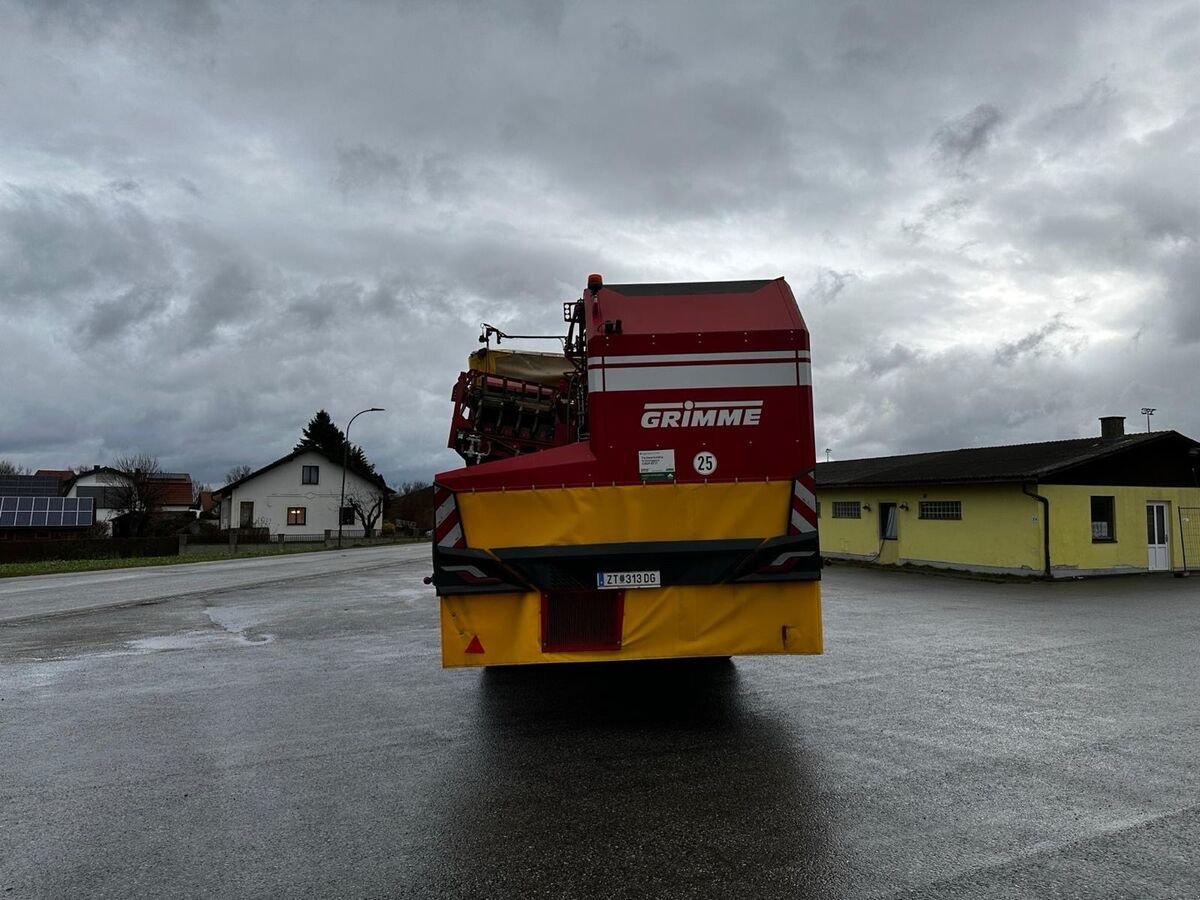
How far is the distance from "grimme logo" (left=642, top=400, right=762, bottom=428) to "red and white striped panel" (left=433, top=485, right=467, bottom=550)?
149 cm

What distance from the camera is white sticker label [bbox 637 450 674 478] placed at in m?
5.55

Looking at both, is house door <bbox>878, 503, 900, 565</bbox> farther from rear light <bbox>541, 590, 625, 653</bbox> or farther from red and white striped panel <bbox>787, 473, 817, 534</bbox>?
rear light <bbox>541, 590, 625, 653</bbox>

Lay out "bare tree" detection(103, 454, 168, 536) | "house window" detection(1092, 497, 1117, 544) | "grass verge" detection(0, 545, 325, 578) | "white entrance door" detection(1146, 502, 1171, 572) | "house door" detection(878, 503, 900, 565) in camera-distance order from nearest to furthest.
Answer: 1. "house window" detection(1092, 497, 1117, 544)
2. "white entrance door" detection(1146, 502, 1171, 572)
3. "house door" detection(878, 503, 900, 565)
4. "grass verge" detection(0, 545, 325, 578)
5. "bare tree" detection(103, 454, 168, 536)

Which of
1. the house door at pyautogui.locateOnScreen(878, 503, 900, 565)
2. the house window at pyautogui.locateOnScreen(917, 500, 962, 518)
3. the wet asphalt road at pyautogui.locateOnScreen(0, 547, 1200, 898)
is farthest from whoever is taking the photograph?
the house door at pyautogui.locateOnScreen(878, 503, 900, 565)

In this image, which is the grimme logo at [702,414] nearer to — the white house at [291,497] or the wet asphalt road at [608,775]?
the wet asphalt road at [608,775]

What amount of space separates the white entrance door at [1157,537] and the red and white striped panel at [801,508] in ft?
71.4

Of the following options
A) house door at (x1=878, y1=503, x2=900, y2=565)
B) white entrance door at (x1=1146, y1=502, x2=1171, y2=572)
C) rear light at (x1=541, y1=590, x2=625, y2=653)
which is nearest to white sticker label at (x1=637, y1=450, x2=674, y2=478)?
rear light at (x1=541, y1=590, x2=625, y2=653)

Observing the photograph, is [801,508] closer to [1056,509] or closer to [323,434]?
[1056,509]

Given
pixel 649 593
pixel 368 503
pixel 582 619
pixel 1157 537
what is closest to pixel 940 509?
pixel 1157 537

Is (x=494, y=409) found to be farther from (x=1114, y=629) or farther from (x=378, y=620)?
(x=1114, y=629)

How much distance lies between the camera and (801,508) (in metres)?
5.56

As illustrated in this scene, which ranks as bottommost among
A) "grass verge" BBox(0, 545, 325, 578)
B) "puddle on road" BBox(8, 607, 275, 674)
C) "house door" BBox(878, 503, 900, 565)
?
"grass verge" BBox(0, 545, 325, 578)

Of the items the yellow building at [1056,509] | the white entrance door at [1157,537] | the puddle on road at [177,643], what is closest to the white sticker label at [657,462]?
the puddle on road at [177,643]

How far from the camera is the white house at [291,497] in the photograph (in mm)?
58531
